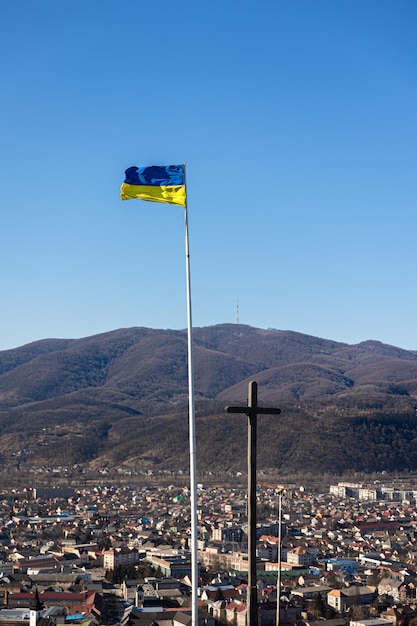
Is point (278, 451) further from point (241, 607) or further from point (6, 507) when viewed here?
point (241, 607)

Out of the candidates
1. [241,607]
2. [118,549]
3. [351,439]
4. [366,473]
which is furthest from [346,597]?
[351,439]

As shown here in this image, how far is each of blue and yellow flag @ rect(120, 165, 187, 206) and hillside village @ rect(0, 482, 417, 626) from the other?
21093 mm

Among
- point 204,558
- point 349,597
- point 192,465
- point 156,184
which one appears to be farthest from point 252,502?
point 204,558

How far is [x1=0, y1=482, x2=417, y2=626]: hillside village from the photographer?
35.3m

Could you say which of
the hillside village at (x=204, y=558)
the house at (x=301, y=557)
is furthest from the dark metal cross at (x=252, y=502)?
the house at (x=301, y=557)

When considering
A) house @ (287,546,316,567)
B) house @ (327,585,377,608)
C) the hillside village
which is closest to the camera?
the hillside village

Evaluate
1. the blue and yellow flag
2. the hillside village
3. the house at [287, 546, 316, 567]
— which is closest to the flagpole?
the blue and yellow flag

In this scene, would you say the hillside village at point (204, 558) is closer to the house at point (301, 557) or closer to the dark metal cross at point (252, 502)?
the house at point (301, 557)

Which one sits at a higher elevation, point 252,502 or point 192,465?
point 192,465

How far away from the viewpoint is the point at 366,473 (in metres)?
120

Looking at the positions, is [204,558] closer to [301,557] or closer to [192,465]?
[301,557]

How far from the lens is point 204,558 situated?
177ft

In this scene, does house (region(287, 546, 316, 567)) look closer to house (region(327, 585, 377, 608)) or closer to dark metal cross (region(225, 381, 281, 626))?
house (region(327, 585, 377, 608))

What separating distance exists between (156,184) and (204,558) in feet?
140
